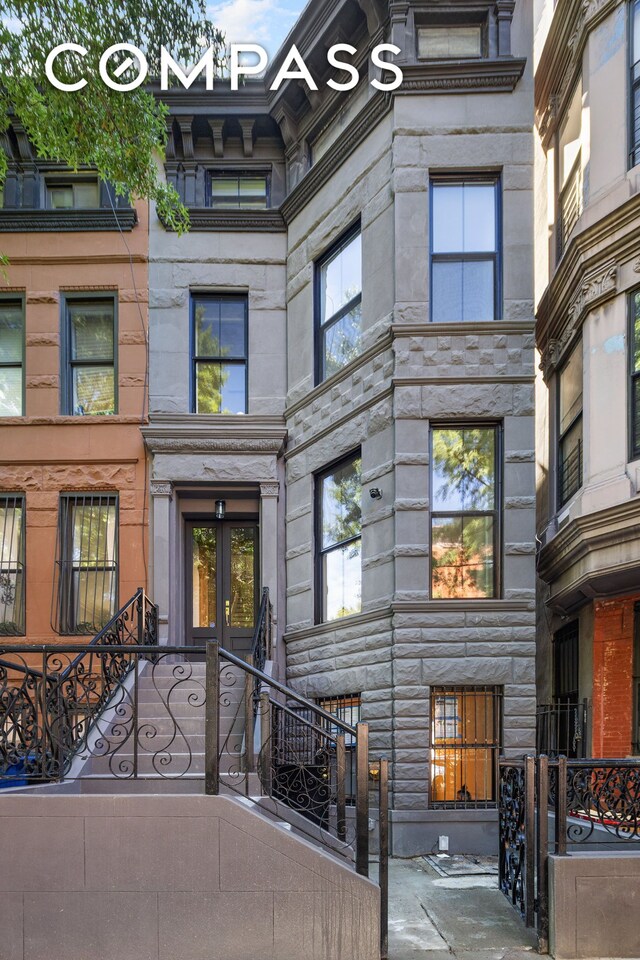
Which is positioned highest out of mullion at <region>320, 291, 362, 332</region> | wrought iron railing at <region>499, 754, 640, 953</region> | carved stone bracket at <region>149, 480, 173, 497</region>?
mullion at <region>320, 291, 362, 332</region>

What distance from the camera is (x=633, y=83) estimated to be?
937 cm

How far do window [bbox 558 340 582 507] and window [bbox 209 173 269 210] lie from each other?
19.9ft

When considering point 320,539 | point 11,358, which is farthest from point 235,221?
point 320,539

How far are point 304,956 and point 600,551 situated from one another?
5.52 metres

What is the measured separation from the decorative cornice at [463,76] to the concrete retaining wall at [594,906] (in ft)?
31.5

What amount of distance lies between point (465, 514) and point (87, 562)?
246 inches

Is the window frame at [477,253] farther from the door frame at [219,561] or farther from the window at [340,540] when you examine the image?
the door frame at [219,561]

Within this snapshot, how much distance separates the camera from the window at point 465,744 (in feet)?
33.0

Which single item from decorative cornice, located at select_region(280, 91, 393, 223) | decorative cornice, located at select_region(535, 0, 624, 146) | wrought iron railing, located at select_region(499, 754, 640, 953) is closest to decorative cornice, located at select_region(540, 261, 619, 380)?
decorative cornice, located at select_region(535, 0, 624, 146)

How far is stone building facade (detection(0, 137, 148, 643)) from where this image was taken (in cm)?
1284

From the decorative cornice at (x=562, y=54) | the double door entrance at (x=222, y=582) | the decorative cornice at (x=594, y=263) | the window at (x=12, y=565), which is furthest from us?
the double door entrance at (x=222, y=582)

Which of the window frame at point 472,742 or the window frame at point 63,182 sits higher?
the window frame at point 63,182

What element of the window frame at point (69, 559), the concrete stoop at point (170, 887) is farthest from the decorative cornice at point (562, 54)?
the concrete stoop at point (170, 887)

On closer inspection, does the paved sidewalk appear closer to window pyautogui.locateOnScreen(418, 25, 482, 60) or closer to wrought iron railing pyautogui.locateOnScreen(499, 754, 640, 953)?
wrought iron railing pyautogui.locateOnScreen(499, 754, 640, 953)
